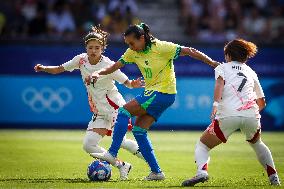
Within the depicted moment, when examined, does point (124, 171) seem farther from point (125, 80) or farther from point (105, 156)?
point (125, 80)

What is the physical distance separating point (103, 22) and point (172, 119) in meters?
3.93

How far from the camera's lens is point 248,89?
35.7 feet

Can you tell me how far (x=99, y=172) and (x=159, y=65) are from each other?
5.52 ft

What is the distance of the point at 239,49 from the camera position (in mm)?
11000

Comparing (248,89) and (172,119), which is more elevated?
(172,119)

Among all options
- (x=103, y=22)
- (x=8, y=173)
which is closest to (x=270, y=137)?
(x=103, y=22)

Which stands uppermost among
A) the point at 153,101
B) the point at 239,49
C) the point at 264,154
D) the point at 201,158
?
the point at 239,49

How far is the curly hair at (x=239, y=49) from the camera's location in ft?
36.0

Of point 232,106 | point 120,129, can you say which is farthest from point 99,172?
point 232,106

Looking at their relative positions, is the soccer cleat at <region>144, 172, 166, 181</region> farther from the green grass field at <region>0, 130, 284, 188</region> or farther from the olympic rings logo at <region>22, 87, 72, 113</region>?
the olympic rings logo at <region>22, 87, 72, 113</region>

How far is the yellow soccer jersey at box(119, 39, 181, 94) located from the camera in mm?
11656

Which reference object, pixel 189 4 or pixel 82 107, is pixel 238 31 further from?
pixel 82 107

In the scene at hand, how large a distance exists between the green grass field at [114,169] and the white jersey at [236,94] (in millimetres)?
1014

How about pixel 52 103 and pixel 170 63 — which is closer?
pixel 170 63
